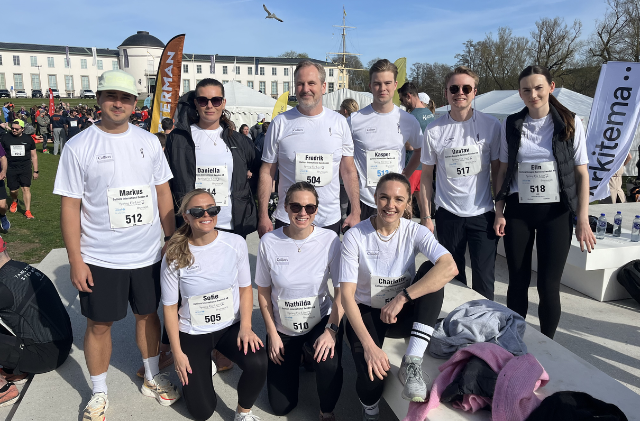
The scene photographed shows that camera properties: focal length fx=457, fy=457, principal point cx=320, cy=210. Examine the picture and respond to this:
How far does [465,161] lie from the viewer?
10.3ft

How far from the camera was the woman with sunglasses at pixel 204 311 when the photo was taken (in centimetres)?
253

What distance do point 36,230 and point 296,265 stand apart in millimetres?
7163

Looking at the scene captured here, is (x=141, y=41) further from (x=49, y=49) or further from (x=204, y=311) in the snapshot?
(x=204, y=311)

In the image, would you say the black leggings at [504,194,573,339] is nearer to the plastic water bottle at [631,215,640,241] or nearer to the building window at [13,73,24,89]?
the plastic water bottle at [631,215,640,241]

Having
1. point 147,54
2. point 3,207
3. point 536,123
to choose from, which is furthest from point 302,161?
point 147,54

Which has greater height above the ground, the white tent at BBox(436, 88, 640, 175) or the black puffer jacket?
the white tent at BBox(436, 88, 640, 175)

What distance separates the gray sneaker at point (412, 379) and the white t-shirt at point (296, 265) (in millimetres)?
585

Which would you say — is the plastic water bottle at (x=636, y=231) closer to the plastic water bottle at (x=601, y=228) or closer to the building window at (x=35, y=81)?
the plastic water bottle at (x=601, y=228)

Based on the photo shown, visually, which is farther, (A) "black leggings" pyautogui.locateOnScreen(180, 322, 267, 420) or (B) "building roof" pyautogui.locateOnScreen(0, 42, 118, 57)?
(B) "building roof" pyautogui.locateOnScreen(0, 42, 118, 57)

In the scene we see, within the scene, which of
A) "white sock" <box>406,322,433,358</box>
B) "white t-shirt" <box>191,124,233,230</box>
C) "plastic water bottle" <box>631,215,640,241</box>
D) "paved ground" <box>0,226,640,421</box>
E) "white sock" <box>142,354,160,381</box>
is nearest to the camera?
"white sock" <box>406,322,433,358</box>

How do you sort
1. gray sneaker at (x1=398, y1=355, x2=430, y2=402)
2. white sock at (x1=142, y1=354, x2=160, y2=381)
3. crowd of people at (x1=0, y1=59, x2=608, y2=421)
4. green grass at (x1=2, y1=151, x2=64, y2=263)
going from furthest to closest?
green grass at (x1=2, y1=151, x2=64, y2=263), white sock at (x1=142, y1=354, x2=160, y2=381), crowd of people at (x1=0, y1=59, x2=608, y2=421), gray sneaker at (x1=398, y1=355, x2=430, y2=402)

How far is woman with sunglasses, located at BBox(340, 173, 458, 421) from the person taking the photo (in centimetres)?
238

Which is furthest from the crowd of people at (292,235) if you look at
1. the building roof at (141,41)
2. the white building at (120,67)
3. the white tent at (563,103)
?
the building roof at (141,41)

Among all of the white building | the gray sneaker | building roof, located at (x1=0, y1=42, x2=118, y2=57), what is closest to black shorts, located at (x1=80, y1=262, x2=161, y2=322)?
the gray sneaker
